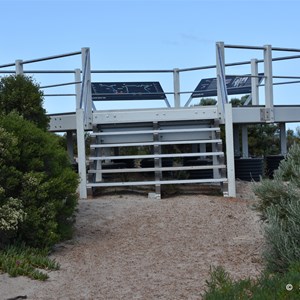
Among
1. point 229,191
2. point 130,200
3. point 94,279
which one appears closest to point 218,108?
point 229,191

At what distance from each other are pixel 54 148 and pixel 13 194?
92 centimetres

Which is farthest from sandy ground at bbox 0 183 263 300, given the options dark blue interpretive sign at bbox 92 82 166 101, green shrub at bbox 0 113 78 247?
dark blue interpretive sign at bbox 92 82 166 101

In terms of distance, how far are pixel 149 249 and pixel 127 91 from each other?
8286 millimetres

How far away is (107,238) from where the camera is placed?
9.13 meters

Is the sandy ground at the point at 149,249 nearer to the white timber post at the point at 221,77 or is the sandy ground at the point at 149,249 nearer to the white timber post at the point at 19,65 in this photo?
the white timber post at the point at 221,77

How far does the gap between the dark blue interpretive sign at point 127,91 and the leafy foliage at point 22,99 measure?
5145 millimetres

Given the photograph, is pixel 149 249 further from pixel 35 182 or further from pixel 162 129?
pixel 162 129

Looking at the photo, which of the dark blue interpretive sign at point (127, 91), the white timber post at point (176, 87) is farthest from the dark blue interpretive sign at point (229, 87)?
the dark blue interpretive sign at point (127, 91)

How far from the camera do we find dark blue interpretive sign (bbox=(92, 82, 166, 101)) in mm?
15984

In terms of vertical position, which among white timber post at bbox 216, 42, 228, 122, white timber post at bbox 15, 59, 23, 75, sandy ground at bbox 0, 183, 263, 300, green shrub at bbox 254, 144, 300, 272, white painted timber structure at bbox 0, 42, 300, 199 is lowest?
sandy ground at bbox 0, 183, 263, 300

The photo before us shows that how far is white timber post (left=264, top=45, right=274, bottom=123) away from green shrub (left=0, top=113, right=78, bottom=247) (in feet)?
19.5

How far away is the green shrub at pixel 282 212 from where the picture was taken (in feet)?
21.4

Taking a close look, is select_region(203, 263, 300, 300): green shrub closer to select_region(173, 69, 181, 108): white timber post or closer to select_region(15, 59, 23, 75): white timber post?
select_region(15, 59, 23, 75): white timber post

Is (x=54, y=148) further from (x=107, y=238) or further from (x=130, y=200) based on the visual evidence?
(x=130, y=200)
